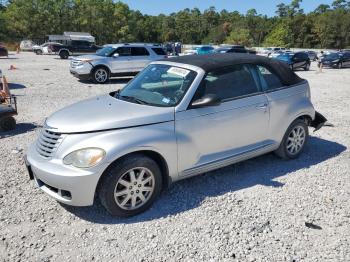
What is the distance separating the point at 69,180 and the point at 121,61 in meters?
12.4

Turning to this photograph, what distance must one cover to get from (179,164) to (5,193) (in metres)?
2.33

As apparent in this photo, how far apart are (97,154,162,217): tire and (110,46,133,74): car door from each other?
12012 millimetres

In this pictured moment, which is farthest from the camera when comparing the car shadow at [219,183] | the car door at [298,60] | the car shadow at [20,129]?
the car door at [298,60]

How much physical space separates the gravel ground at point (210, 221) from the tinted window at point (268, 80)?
1.24 m

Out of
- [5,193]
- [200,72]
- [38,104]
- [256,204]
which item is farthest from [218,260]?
[38,104]

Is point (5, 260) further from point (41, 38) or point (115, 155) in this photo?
point (41, 38)

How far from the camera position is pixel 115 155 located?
3.60 metres

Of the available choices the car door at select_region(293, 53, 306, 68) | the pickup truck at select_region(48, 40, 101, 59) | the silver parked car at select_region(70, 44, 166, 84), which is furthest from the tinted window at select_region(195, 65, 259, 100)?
the pickup truck at select_region(48, 40, 101, 59)

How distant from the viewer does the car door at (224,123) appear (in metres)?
4.17

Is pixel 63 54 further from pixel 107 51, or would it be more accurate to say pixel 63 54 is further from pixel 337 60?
pixel 337 60

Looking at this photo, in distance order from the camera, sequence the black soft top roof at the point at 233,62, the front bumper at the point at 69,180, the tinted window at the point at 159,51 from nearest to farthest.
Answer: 1. the front bumper at the point at 69,180
2. the black soft top roof at the point at 233,62
3. the tinted window at the point at 159,51

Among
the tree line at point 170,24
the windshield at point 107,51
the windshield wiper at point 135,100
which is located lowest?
the windshield wiper at point 135,100

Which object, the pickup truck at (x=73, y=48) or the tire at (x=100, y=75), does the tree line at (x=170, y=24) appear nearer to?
the pickup truck at (x=73, y=48)

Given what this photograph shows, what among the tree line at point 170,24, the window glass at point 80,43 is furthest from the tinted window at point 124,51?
the tree line at point 170,24
